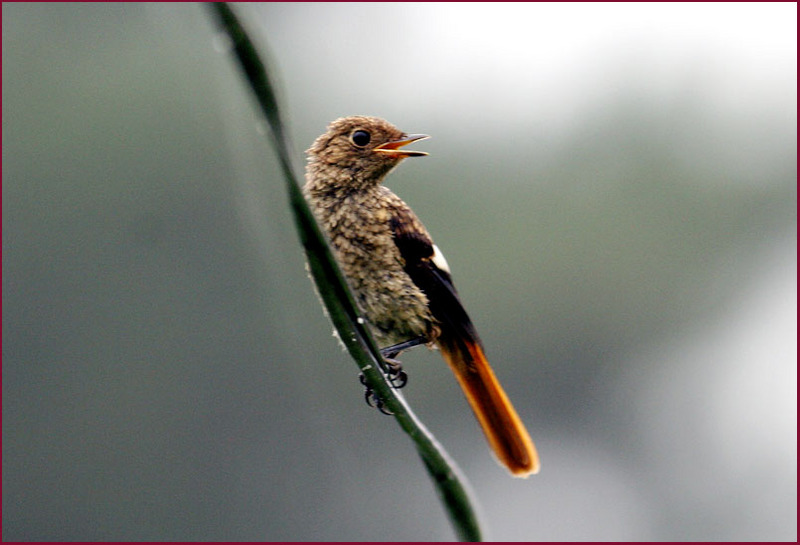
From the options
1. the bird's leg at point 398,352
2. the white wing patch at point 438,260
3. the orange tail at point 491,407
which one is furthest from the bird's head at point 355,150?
the orange tail at point 491,407

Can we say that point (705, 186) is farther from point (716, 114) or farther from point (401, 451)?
point (401, 451)

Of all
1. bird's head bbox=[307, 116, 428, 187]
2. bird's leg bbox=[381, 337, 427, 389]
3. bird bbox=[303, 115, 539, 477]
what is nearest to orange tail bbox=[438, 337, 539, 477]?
bird bbox=[303, 115, 539, 477]

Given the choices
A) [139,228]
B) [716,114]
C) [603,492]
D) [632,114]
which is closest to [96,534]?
[139,228]

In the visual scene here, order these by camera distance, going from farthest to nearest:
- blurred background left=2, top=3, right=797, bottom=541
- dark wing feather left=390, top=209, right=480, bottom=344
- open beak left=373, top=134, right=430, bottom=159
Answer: blurred background left=2, top=3, right=797, bottom=541 → dark wing feather left=390, top=209, right=480, bottom=344 → open beak left=373, top=134, right=430, bottom=159

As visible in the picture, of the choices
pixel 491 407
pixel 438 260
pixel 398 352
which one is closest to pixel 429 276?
pixel 438 260

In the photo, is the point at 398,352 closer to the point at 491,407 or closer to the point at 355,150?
the point at 491,407

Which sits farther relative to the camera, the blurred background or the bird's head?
the blurred background

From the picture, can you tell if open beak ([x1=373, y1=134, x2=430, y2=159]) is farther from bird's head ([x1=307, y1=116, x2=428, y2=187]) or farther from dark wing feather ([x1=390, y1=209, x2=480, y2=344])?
dark wing feather ([x1=390, y1=209, x2=480, y2=344])
